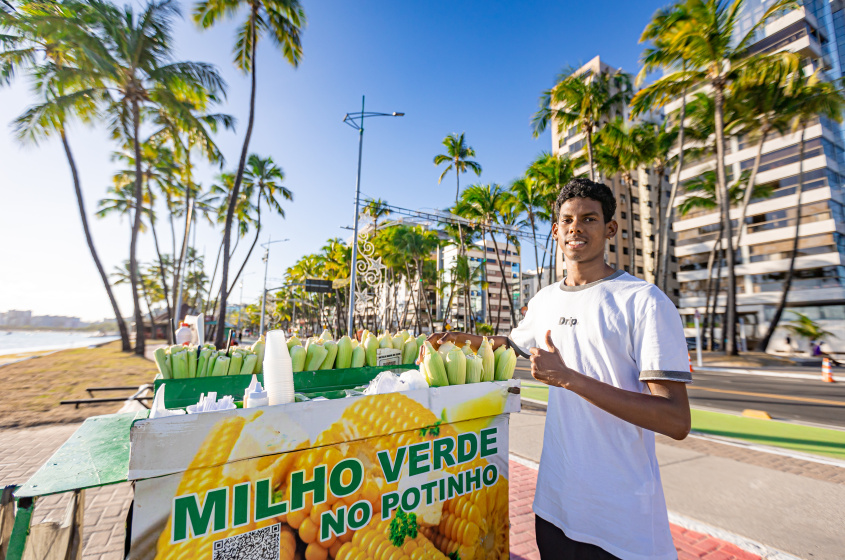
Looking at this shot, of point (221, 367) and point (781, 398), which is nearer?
point (221, 367)

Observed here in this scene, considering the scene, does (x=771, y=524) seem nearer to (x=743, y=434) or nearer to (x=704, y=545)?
(x=704, y=545)

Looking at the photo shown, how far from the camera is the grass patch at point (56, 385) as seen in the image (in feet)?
23.3

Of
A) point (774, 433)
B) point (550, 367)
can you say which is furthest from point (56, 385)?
point (774, 433)

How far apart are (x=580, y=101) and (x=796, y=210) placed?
2483 cm

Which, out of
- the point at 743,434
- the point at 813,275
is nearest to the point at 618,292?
the point at 743,434

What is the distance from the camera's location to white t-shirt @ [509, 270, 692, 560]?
1.45 m

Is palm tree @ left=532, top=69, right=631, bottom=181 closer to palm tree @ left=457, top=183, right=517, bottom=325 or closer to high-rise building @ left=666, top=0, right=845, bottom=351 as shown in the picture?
palm tree @ left=457, top=183, right=517, bottom=325

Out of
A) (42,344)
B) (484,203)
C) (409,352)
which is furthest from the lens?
(42,344)

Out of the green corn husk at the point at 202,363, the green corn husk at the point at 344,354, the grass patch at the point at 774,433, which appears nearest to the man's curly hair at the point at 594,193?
the green corn husk at the point at 344,354

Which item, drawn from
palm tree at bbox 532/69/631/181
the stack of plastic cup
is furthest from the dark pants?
palm tree at bbox 532/69/631/181

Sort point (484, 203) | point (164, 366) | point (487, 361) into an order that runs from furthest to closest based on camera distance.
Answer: point (484, 203)
point (164, 366)
point (487, 361)

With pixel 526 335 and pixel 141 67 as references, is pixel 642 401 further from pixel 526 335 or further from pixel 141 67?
pixel 141 67

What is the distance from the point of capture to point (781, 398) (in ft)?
33.5

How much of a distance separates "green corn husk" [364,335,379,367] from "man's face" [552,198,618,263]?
70.3 inches
